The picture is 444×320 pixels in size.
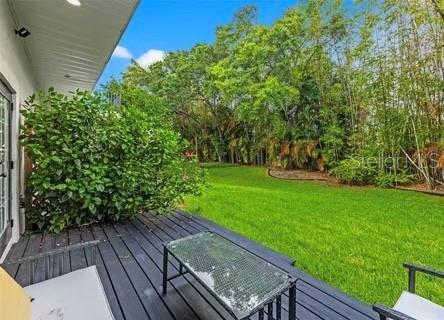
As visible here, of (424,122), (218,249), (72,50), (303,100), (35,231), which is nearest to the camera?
(218,249)

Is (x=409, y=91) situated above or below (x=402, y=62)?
below

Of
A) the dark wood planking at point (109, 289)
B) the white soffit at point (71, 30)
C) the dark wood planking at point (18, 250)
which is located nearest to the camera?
the dark wood planking at point (109, 289)

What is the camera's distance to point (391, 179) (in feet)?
25.7

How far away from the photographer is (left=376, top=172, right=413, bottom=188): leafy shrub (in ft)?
25.3

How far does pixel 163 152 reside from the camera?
161 inches

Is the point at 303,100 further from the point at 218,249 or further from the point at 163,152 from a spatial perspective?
the point at 218,249

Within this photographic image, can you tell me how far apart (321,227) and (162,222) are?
230 centimetres

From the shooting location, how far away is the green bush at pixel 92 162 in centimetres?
340

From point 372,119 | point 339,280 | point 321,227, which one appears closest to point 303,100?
point 372,119

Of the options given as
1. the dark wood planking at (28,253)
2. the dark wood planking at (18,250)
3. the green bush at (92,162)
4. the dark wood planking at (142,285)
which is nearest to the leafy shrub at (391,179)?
the green bush at (92,162)

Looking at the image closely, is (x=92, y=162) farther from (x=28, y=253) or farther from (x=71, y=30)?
(x=71, y=30)

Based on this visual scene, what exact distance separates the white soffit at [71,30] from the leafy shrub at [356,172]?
23.0 feet

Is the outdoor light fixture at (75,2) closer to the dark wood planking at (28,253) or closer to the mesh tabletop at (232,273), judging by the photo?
the mesh tabletop at (232,273)

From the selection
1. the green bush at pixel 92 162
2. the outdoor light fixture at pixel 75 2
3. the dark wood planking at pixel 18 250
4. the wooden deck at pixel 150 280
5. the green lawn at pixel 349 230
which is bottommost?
the green lawn at pixel 349 230
